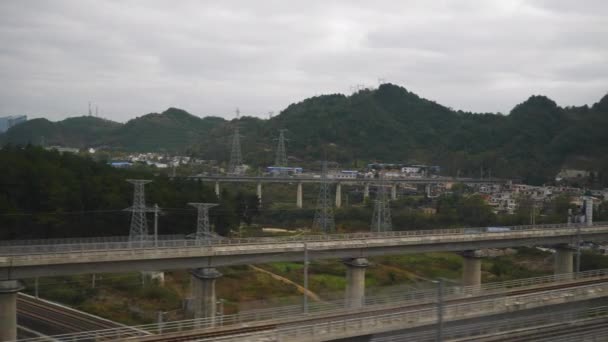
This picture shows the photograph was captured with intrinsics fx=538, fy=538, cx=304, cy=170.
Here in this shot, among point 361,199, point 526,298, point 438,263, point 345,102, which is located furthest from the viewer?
point 345,102

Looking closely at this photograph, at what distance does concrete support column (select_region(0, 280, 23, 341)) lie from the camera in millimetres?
23562

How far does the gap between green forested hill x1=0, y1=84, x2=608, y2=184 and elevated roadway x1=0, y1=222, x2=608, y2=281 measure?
77.8m

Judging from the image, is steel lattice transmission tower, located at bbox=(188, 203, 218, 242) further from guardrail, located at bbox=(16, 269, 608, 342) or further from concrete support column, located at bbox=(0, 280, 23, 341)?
concrete support column, located at bbox=(0, 280, 23, 341)

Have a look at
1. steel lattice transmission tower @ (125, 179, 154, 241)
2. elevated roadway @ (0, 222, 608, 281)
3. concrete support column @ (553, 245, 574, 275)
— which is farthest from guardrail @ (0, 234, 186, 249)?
concrete support column @ (553, 245, 574, 275)

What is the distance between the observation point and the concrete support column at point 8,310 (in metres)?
23.6

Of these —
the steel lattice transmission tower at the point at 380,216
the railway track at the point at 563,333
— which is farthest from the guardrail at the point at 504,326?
the steel lattice transmission tower at the point at 380,216

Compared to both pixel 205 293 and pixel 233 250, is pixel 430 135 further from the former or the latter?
pixel 205 293

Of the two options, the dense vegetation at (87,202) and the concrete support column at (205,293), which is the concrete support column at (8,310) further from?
the dense vegetation at (87,202)

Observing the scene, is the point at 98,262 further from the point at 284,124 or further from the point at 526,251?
the point at 284,124

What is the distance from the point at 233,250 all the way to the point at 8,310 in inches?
449

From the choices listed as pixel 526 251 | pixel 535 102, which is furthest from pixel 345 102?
pixel 526 251

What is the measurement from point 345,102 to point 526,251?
375 ft

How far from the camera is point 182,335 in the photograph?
1923 cm

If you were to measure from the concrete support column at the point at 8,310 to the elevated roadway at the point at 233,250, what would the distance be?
0.59 m
